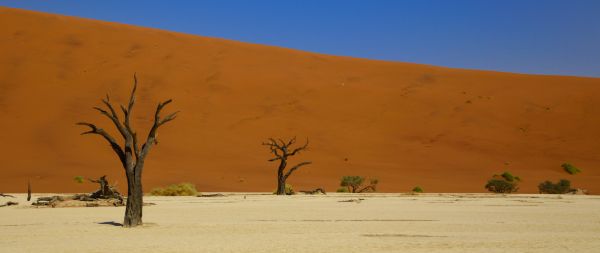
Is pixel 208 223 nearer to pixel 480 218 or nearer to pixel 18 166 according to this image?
pixel 480 218

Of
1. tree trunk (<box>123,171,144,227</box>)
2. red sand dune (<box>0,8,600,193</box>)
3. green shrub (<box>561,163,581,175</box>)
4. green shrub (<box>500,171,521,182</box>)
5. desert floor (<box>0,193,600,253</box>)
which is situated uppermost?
red sand dune (<box>0,8,600,193</box>)

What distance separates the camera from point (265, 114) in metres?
52.6

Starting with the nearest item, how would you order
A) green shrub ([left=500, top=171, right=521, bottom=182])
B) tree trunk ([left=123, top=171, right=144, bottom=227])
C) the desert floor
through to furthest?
the desert floor
tree trunk ([left=123, top=171, right=144, bottom=227])
green shrub ([left=500, top=171, right=521, bottom=182])

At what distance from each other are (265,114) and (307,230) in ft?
129

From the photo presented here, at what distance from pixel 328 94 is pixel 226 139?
13.5 meters

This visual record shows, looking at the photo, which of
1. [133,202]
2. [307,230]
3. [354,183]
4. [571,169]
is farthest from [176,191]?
[571,169]

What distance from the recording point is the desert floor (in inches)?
419

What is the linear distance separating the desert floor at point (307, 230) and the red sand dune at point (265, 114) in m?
17.9

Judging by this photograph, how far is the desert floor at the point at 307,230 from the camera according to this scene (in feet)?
34.9

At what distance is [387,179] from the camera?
40344 millimetres

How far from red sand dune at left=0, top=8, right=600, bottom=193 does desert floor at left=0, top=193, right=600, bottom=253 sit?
17891mm

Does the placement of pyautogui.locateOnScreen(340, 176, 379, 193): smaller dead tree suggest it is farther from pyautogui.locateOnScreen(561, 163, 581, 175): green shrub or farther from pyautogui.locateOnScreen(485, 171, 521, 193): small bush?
pyautogui.locateOnScreen(561, 163, 581, 175): green shrub

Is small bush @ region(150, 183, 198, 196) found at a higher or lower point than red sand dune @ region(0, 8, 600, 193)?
lower

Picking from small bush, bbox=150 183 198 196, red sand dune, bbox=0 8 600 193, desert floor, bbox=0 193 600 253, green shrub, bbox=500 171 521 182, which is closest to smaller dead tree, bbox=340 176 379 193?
red sand dune, bbox=0 8 600 193
